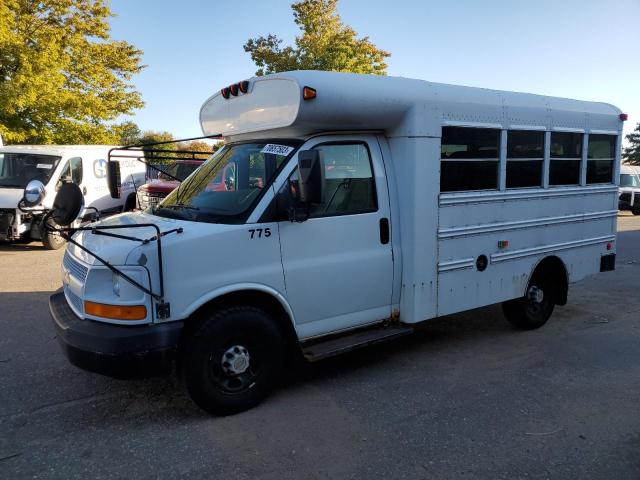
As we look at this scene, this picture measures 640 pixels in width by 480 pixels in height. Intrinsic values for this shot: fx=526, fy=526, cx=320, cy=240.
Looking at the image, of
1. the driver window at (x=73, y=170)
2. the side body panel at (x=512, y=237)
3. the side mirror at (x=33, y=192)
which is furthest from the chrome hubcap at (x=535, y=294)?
the driver window at (x=73, y=170)

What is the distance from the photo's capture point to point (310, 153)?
12.6ft

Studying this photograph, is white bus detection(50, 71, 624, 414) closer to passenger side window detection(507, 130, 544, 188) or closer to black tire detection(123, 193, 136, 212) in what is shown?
passenger side window detection(507, 130, 544, 188)

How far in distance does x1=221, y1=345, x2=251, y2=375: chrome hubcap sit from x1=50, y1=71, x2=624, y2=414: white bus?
0.01 m

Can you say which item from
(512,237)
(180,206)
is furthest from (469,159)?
(180,206)

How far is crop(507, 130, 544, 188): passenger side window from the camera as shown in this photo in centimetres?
542

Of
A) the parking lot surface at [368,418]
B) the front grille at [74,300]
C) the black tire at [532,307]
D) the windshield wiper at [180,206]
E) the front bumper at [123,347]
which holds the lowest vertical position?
the parking lot surface at [368,418]

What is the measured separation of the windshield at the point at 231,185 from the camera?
4027mm

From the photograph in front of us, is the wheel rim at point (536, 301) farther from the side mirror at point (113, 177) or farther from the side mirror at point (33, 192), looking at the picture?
the side mirror at point (33, 192)

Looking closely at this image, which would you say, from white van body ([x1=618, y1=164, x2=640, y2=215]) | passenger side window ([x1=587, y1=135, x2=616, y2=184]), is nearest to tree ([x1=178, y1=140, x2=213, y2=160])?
passenger side window ([x1=587, y1=135, x2=616, y2=184])

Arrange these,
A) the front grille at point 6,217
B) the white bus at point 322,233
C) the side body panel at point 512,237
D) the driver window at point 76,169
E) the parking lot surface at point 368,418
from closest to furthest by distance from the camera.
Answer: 1. the parking lot surface at point 368,418
2. the white bus at point 322,233
3. the side body panel at point 512,237
4. the front grille at point 6,217
5. the driver window at point 76,169

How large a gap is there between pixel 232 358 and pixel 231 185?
1.39 m

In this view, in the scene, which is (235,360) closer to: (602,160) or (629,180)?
(602,160)

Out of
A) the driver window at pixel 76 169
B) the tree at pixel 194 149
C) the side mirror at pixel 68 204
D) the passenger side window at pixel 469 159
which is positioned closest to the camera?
the side mirror at pixel 68 204

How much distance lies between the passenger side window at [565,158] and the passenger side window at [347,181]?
249cm
